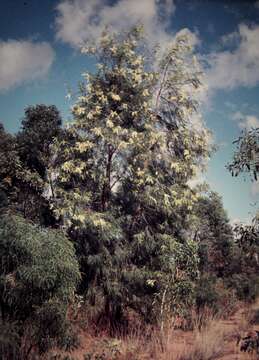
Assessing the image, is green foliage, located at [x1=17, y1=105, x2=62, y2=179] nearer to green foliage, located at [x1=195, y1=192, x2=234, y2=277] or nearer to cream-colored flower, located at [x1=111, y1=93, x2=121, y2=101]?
cream-colored flower, located at [x1=111, y1=93, x2=121, y2=101]

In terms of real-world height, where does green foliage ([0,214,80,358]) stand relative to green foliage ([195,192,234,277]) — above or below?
below

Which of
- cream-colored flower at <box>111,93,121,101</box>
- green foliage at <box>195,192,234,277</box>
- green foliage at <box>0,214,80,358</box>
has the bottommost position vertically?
green foliage at <box>0,214,80,358</box>

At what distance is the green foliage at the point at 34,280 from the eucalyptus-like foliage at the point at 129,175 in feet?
12.0

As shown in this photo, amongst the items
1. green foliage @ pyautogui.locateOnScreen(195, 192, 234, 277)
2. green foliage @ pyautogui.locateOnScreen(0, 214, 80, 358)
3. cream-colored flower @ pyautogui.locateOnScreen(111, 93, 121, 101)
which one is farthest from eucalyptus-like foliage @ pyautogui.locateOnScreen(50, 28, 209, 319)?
green foliage @ pyautogui.locateOnScreen(195, 192, 234, 277)

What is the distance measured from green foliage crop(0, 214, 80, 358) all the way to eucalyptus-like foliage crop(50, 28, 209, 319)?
3.65 meters

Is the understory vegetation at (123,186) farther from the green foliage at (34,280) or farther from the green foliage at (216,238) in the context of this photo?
the green foliage at (216,238)

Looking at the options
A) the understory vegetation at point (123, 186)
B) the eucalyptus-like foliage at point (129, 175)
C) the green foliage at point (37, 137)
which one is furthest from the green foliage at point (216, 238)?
the green foliage at point (37, 137)

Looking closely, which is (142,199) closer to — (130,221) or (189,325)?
(130,221)

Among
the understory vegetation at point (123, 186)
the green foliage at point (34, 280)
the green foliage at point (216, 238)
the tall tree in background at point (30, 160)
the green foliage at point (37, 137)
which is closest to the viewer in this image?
the green foliage at point (34, 280)

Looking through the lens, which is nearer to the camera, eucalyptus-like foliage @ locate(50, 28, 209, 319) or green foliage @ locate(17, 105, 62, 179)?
eucalyptus-like foliage @ locate(50, 28, 209, 319)

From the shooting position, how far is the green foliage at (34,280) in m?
6.55

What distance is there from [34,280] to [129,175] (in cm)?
666

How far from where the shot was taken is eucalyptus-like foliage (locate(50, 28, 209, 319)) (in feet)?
37.3

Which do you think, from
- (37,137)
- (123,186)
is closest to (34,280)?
(123,186)
